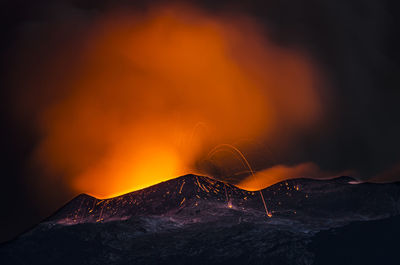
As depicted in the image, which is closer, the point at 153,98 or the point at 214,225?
the point at 153,98

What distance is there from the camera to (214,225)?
34.9 feet

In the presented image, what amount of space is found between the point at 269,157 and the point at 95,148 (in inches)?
98.6

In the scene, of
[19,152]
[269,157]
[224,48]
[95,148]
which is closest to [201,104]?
[224,48]

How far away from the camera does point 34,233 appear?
33.4 feet

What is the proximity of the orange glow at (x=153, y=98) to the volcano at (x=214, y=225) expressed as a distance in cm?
114

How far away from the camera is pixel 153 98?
6.12 m

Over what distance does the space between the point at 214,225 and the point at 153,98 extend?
5.40 m

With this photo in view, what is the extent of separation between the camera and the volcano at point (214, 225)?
314 inches

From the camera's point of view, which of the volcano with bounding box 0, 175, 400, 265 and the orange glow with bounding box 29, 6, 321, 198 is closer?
the orange glow with bounding box 29, 6, 321, 198

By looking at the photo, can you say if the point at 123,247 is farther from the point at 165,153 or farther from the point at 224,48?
the point at 224,48

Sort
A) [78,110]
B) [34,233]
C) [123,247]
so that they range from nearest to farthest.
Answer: [78,110] → [34,233] → [123,247]

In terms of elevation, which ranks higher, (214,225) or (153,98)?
(153,98)

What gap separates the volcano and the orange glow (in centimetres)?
114

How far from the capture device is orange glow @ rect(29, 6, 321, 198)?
6102mm
